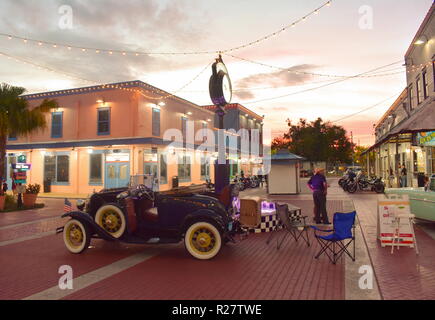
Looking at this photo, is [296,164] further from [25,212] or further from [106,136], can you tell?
[25,212]

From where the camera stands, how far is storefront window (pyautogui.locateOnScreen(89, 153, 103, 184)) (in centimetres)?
2205

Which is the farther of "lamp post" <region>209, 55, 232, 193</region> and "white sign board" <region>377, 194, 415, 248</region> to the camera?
"lamp post" <region>209, 55, 232, 193</region>

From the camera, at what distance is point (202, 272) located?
5.48 metres

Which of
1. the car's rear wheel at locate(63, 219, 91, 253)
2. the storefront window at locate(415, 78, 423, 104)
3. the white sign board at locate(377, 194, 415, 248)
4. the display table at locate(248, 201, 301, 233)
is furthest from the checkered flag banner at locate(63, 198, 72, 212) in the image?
the storefront window at locate(415, 78, 423, 104)

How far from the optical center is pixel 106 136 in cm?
2180

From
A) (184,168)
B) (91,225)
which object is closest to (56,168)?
(184,168)

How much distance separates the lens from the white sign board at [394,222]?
687cm

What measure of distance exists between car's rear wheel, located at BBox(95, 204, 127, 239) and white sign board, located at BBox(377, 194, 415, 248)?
542 centimetres

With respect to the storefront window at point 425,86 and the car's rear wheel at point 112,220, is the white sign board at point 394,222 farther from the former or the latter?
the storefront window at point 425,86

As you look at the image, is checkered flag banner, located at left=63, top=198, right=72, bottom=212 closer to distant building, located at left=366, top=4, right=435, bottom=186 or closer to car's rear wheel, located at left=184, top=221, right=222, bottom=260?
car's rear wheel, located at left=184, top=221, right=222, bottom=260

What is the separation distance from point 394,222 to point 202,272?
169 inches

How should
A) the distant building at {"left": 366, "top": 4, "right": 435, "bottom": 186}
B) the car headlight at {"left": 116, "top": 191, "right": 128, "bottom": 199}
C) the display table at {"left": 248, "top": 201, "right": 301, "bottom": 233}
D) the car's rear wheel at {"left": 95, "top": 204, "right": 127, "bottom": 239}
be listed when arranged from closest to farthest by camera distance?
1. the car's rear wheel at {"left": 95, "top": 204, "right": 127, "bottom": 239}
2. the car headlight at {"left": 116, "top": 191, "right": 128, "bottom": 199}
3. the display table at {"left": 248, "top": 201, "right": 301, "bottom": 233}
4. the distant building at {"left": 366, "top": 4, "right": 435, "bottom": 186}
